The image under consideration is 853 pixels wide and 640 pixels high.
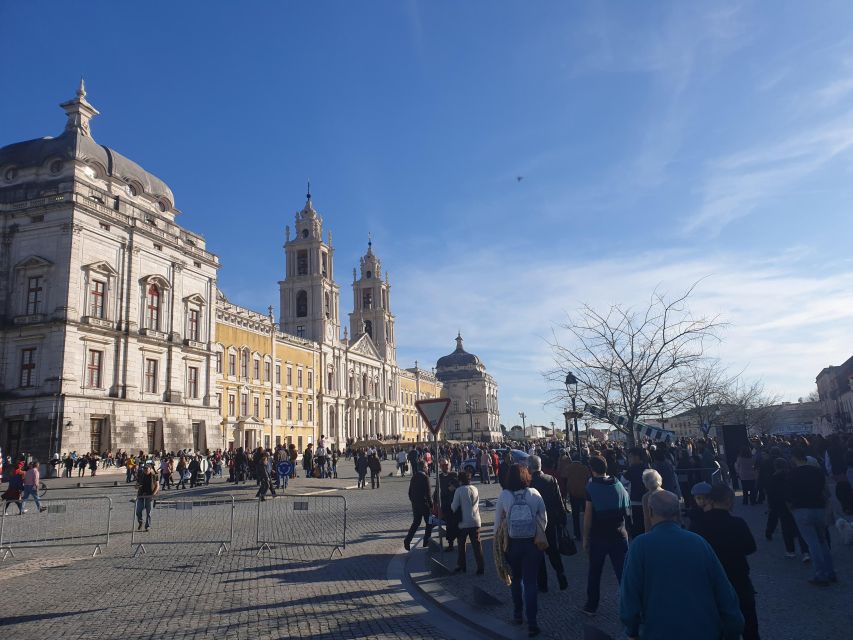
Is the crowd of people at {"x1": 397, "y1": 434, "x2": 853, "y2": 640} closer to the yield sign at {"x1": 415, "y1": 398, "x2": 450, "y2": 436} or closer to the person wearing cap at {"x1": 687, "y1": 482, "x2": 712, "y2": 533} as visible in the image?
the person wearing cap at {"x1": 687, "y1": 482, "x2": 712, "y2": 533}

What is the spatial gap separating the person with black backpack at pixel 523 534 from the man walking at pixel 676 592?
2.35 meters

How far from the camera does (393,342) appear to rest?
89688mm

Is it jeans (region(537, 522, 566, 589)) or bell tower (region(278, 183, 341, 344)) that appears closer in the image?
jeans (region(537, 522, 566, 589))

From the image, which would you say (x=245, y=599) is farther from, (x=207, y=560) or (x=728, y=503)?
(x=728, y=503)

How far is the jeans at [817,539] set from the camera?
709 centimetres

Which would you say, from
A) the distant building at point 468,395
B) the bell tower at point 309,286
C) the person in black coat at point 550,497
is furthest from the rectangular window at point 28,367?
the distant building at point 468,395

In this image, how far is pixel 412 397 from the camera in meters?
95.2

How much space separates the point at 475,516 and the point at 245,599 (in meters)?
3.19

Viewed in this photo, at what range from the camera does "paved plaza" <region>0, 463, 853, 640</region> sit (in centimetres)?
609

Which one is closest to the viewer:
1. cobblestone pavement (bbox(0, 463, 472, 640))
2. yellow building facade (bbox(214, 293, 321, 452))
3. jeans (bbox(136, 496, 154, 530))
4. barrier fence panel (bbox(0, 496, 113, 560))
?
cobblestone pavement (bbox(0, 463, 472, 640))

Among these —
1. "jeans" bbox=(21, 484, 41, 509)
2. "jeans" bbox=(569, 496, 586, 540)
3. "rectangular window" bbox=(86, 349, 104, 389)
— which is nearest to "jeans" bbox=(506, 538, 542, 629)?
"jeans" bbox=(569, 496, 586, 540)

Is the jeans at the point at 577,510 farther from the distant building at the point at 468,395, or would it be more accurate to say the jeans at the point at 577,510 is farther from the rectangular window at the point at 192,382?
the distant building at the point at 468,395

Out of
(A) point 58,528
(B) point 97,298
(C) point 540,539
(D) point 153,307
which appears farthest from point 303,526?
(D) point 153,307

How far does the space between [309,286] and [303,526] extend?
56156 mm
